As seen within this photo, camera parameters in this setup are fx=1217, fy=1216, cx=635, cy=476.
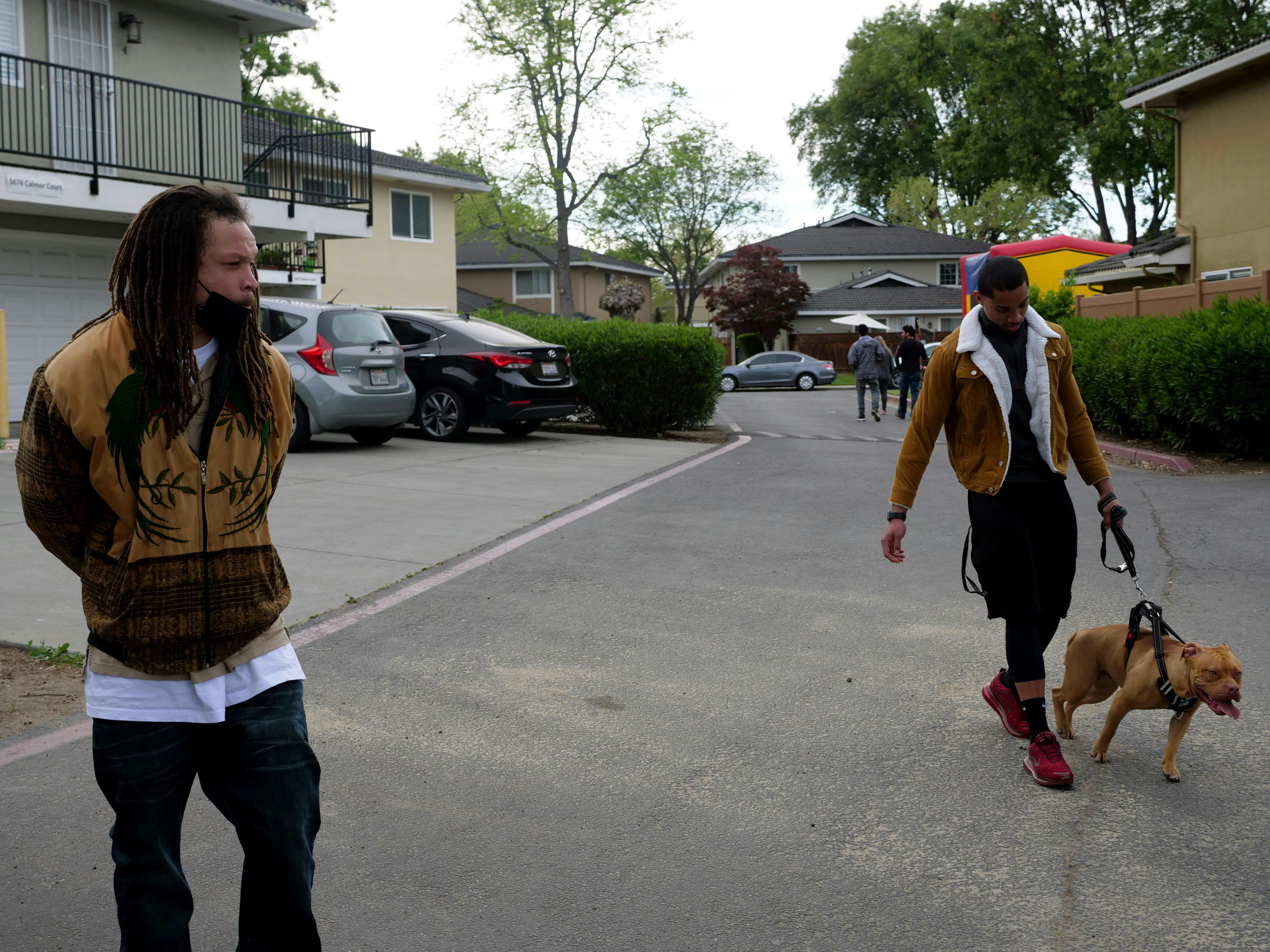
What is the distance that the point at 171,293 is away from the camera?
92.2 inches

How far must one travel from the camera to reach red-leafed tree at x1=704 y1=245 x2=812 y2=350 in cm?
5622

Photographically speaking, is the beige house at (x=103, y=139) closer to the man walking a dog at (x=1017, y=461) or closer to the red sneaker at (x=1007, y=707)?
the man walking a dog at (x=1017, y=461)

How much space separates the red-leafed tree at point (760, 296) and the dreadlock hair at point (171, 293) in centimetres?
5462

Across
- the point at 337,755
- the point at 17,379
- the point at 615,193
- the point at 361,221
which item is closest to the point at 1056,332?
the point at 337,755

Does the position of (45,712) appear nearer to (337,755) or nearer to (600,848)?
(337,755)

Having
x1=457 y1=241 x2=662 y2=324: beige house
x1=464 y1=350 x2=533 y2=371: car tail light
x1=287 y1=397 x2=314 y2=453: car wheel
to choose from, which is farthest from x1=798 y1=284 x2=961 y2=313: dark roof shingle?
x1=287 y1=397 x2=314 y2=453: car wheel

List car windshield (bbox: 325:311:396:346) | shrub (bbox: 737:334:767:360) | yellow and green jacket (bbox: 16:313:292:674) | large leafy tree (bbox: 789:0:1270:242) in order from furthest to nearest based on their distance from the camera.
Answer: shrub (bbox: 737:334:767:360), large leafy tree (bbox: 789:0:1270:242), car windshield (bbox: 325:311:396:346), yellow and green jacket (bbox: 16:313:292:674)

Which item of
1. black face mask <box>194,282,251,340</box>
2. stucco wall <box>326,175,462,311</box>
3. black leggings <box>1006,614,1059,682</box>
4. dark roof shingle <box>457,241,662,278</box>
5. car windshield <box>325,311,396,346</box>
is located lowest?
black leggings <box>1006,614,1059,682</box>

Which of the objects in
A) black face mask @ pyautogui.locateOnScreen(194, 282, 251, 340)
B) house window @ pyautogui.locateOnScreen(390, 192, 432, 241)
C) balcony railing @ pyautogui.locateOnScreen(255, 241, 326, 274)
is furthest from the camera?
house window @ pyautogui.locateOnScreen(390, 192, 432, 241)

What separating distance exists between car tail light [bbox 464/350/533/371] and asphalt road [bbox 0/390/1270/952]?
867 centimetres

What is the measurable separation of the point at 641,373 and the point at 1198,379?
25.4 ft

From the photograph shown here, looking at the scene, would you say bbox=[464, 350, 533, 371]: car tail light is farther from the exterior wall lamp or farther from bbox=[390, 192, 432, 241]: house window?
bbox=[390, 192, 432, 241]: house window

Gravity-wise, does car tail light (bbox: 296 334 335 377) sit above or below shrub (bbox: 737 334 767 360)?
below

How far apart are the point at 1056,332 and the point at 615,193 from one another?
41170 mm
